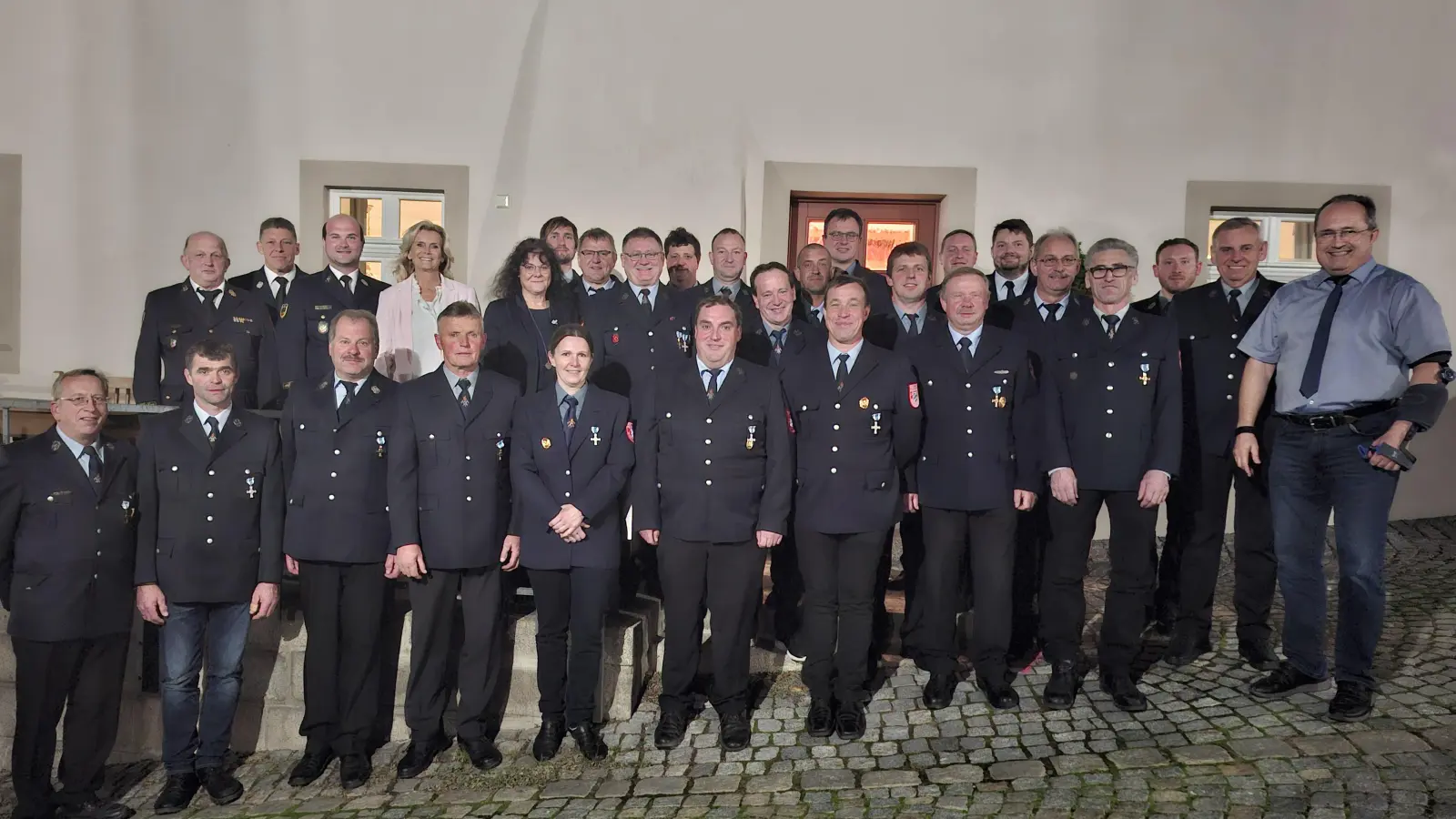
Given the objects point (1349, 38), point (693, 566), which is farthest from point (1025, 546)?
point (1349, 38)

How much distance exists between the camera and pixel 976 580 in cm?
433

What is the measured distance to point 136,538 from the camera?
390 centimetres

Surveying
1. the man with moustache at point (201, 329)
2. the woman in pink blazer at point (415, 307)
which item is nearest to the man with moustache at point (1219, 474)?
the woman in pink blazer at point (415, 307)

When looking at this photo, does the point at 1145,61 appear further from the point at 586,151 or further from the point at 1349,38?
the point at 586,151

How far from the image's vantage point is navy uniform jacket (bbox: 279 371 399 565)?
153 inches

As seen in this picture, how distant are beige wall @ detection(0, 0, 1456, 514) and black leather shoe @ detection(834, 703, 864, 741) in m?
3.82

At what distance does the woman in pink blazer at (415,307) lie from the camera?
5.00 m

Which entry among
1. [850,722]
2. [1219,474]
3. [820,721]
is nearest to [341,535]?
[820,721]

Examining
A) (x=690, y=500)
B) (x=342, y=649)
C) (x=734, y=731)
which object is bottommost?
(x=734, y=731)

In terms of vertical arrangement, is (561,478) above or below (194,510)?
above

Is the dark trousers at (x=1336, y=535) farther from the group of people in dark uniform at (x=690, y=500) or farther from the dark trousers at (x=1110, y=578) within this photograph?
the dark trousers at (x=1110, y=578)

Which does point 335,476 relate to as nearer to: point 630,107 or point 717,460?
point 717,460

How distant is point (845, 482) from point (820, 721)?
1003 mm

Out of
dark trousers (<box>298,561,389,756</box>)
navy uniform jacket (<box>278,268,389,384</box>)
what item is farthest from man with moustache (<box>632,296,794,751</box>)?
navy uniform jacket (<box>278,268,389,384</box>)
